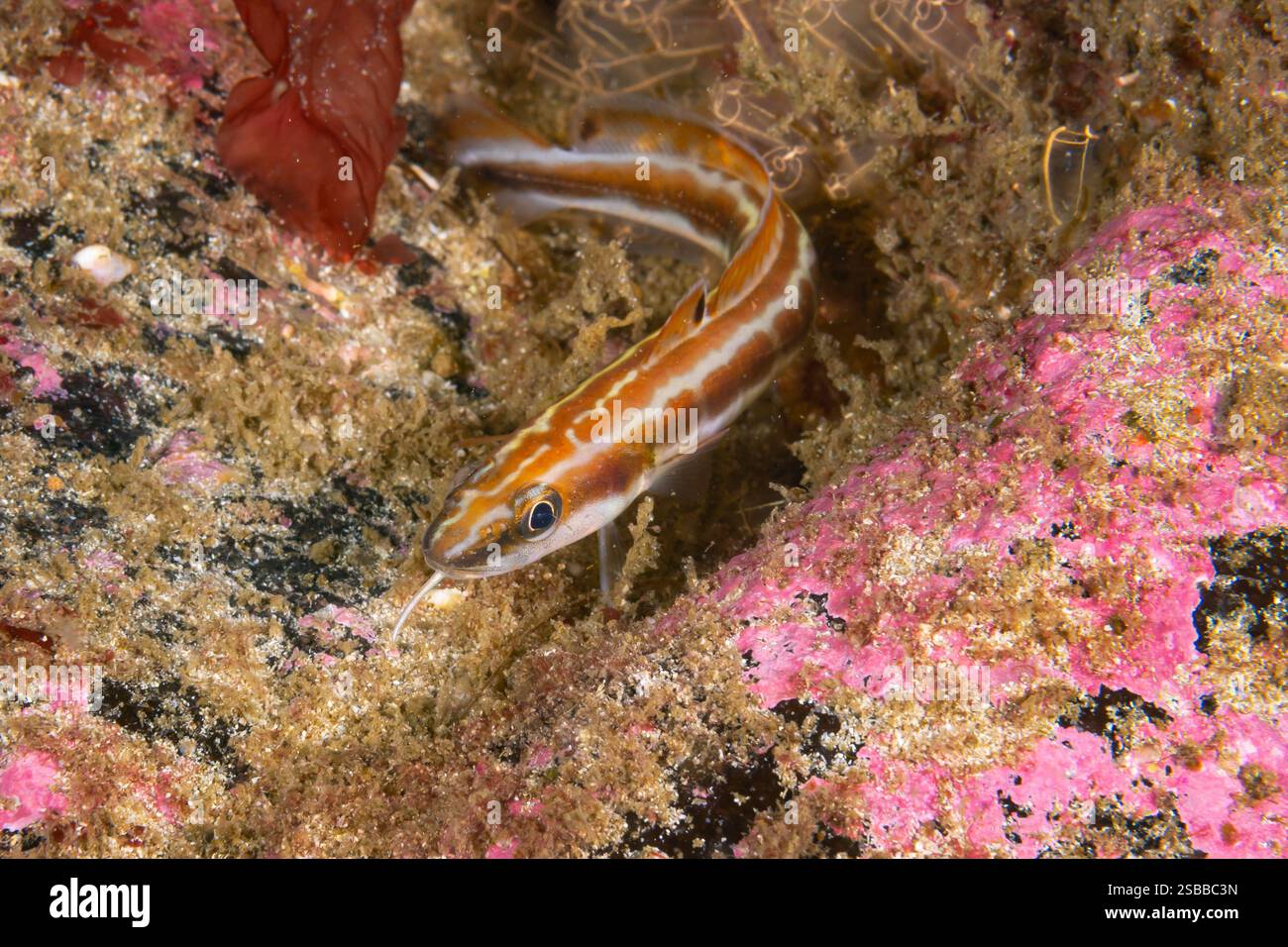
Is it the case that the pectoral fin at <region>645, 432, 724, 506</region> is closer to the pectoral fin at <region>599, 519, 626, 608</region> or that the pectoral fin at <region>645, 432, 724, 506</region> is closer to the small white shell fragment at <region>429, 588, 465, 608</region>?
the pectoral fin at <region>599, 519, 626, 608</region>

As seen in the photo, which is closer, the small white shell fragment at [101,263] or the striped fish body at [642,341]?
the striped fish body at [642,341]

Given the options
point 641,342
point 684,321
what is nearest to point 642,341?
point 641,342

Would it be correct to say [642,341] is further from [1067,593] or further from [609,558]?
[1067,593]

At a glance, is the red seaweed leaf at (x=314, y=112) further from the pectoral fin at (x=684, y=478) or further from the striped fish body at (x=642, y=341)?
the pectoral fin at (x=684, y=478)

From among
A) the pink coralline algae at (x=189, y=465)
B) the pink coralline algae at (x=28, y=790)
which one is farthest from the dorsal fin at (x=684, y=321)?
the pink coralline algae at (x=28, y=790)

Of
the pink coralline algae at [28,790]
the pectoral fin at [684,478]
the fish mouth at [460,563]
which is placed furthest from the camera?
the pectoral fin at [684,478]

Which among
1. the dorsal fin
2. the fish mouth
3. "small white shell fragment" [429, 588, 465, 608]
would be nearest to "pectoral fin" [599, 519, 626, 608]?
the fish mouth
